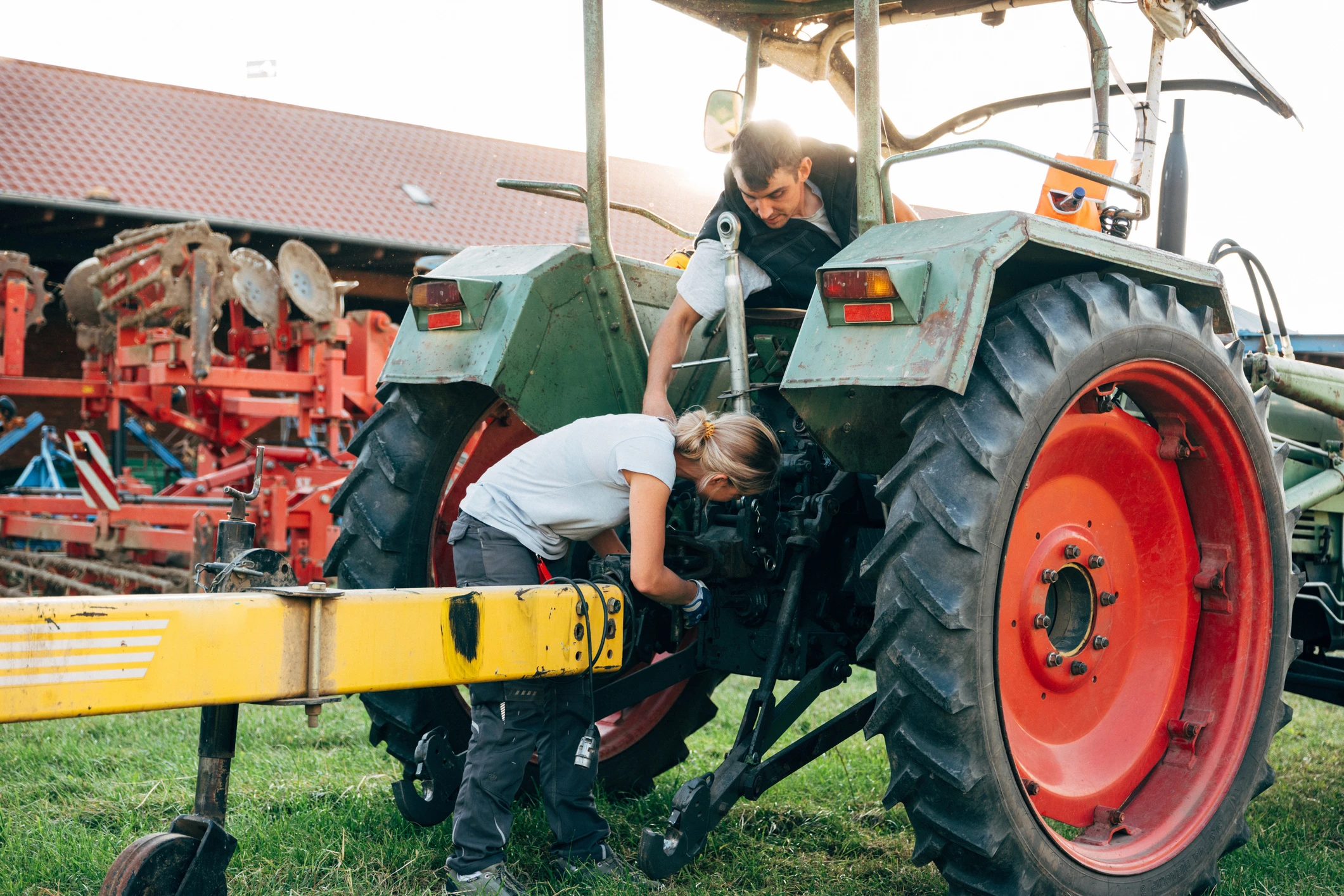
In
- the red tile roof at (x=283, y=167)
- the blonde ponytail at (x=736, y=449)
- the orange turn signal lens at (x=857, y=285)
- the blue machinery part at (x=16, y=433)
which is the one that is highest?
the red tile roof at (x=283, y=167)

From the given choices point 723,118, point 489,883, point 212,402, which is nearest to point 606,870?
point 489,883

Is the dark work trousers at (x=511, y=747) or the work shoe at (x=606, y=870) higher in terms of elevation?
the dark work trousers at (x=511, y=747)

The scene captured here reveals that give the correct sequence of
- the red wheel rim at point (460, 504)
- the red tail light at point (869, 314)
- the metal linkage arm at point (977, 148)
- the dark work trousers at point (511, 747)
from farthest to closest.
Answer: the red wheel rim at point (460, 504) < the dark work trousers at point (511, 747) < the metal linkage arm at point (977, 148) < the red tail light at point (869, 314)

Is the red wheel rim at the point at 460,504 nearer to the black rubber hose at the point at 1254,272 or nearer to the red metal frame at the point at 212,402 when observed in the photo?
the black rubber hose at the point at 1254,272

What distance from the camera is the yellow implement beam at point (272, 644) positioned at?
5.76 feet

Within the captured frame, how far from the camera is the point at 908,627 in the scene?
2.26 metres

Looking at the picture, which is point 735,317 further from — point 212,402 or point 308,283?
point 212,402

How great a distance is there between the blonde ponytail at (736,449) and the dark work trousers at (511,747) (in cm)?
50

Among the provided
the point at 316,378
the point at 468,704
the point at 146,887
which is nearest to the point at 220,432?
the point at 316,378

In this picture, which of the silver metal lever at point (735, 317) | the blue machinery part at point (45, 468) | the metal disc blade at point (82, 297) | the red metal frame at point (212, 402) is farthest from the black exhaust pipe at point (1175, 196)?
the blue machinery part at point (45, 468)

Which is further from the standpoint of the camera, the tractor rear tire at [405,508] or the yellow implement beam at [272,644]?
the tractor rear tire at [405,508]

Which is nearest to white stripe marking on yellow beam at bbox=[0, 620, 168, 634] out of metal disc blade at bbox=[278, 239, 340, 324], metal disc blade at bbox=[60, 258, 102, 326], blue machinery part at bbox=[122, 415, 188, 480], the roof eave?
metal disc blade at bbox=[278, 239, 340, 324]

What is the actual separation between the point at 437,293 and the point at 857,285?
45.5 inches

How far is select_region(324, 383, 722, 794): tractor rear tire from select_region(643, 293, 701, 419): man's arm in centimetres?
43
